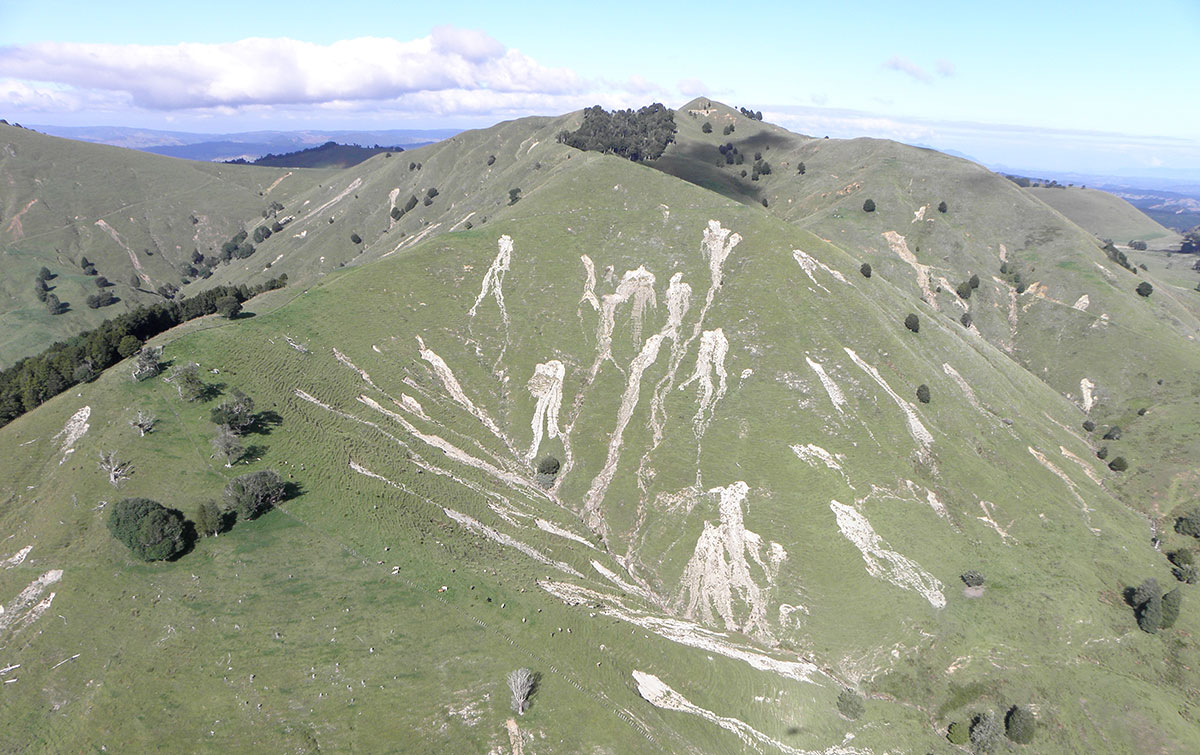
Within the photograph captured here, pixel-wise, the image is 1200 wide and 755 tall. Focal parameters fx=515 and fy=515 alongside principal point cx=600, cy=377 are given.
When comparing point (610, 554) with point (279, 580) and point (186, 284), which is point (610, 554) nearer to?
point (279, 580)

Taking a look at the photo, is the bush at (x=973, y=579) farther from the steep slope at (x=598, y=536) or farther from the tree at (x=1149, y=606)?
the tree at (x=1149, y=606)

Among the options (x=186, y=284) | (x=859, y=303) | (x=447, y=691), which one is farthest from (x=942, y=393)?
(x=186, y=284)

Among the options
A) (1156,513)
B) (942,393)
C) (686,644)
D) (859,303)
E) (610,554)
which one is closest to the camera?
(686,644)

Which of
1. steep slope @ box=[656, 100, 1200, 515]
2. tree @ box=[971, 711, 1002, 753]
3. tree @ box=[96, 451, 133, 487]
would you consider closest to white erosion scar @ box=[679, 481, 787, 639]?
tree @ box=[971, 711, 1002, 753]

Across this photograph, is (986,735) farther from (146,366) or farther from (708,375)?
(146,366)

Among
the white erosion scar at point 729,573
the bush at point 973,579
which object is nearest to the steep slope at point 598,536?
the white erosion scar at point 729,573

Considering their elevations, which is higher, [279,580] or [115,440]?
[115,440]

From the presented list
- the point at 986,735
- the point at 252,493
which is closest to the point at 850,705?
the point at 986,735

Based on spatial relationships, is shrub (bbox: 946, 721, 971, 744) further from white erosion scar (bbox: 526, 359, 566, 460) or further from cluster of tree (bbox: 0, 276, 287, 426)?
cluster of tree (bbox: 0, 276, 287, 426)
